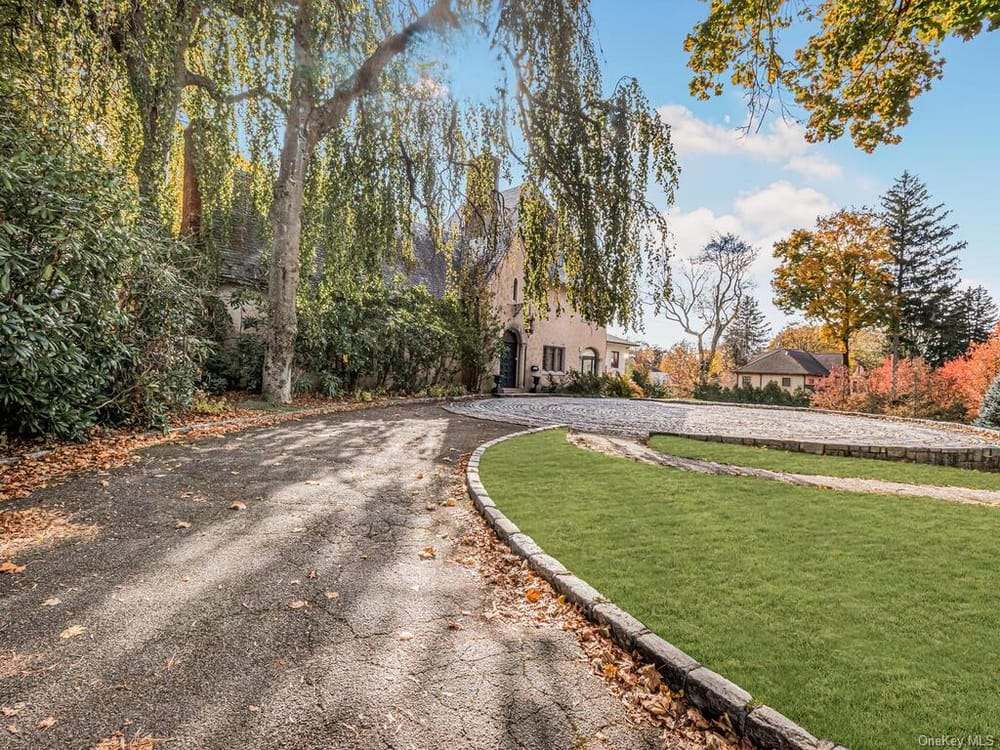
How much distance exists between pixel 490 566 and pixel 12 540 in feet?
11.9

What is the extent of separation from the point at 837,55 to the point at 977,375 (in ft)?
52.5

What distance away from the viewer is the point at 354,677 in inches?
89.4

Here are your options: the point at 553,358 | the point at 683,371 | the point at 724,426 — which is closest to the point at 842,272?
the point at 683,371

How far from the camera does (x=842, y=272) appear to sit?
23531mm

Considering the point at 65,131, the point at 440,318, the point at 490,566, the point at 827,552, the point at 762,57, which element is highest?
the point at 762,57

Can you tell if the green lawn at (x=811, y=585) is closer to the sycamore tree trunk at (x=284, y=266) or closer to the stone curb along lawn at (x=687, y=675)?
the stone curb along lawn at (x=687, y=675)

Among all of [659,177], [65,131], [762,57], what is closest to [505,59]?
[659,177]

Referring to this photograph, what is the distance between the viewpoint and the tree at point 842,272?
22859 mm

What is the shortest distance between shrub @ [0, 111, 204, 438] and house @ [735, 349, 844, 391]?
44328mm

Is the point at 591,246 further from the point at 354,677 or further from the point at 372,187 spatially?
the point at 354,677

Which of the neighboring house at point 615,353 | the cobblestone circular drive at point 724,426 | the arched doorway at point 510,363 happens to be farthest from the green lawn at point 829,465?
the neighboring house at point 615,353

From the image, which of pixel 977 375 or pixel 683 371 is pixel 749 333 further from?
pixel 977 375

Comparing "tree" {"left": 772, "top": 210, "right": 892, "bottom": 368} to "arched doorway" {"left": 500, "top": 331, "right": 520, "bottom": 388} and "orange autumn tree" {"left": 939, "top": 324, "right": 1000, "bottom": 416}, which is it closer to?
"orange autumn tree" {"left": 939, "top": 324, "right": 1000, "bottom": 416}

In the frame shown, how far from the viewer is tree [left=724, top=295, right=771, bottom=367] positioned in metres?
Answer: 57.5
